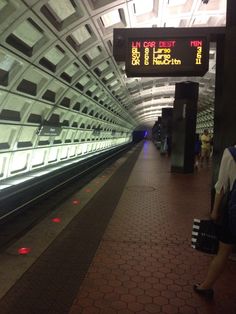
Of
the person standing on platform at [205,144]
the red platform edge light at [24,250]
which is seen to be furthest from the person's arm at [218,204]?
the person standing on platform at [205,144]

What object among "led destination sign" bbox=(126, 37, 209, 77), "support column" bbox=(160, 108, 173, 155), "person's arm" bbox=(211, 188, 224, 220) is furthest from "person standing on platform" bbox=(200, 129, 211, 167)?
"person's arm" bbox=(211, 188, 224, 220)

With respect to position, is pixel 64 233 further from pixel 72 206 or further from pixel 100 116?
pixel 100 116

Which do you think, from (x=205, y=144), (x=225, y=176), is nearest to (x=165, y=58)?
(x=225, y=176)

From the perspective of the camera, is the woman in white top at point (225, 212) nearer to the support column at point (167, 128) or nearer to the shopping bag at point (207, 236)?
the shopping bag at point (207, 236)

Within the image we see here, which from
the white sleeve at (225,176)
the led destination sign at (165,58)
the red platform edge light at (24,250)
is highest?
the led destination sign at (165,58)

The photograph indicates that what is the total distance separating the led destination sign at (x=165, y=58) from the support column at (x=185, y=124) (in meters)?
8.25

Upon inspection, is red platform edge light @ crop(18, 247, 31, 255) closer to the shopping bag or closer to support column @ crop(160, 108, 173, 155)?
the shopping bag

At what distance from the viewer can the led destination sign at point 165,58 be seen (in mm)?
6316

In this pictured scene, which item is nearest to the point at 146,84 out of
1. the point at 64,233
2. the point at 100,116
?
the point at 100,116

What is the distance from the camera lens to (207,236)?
12.3 feet

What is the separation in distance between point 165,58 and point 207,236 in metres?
3.89

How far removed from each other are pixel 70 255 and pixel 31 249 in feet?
2.42

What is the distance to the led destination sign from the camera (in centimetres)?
632

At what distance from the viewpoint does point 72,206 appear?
8.48m
